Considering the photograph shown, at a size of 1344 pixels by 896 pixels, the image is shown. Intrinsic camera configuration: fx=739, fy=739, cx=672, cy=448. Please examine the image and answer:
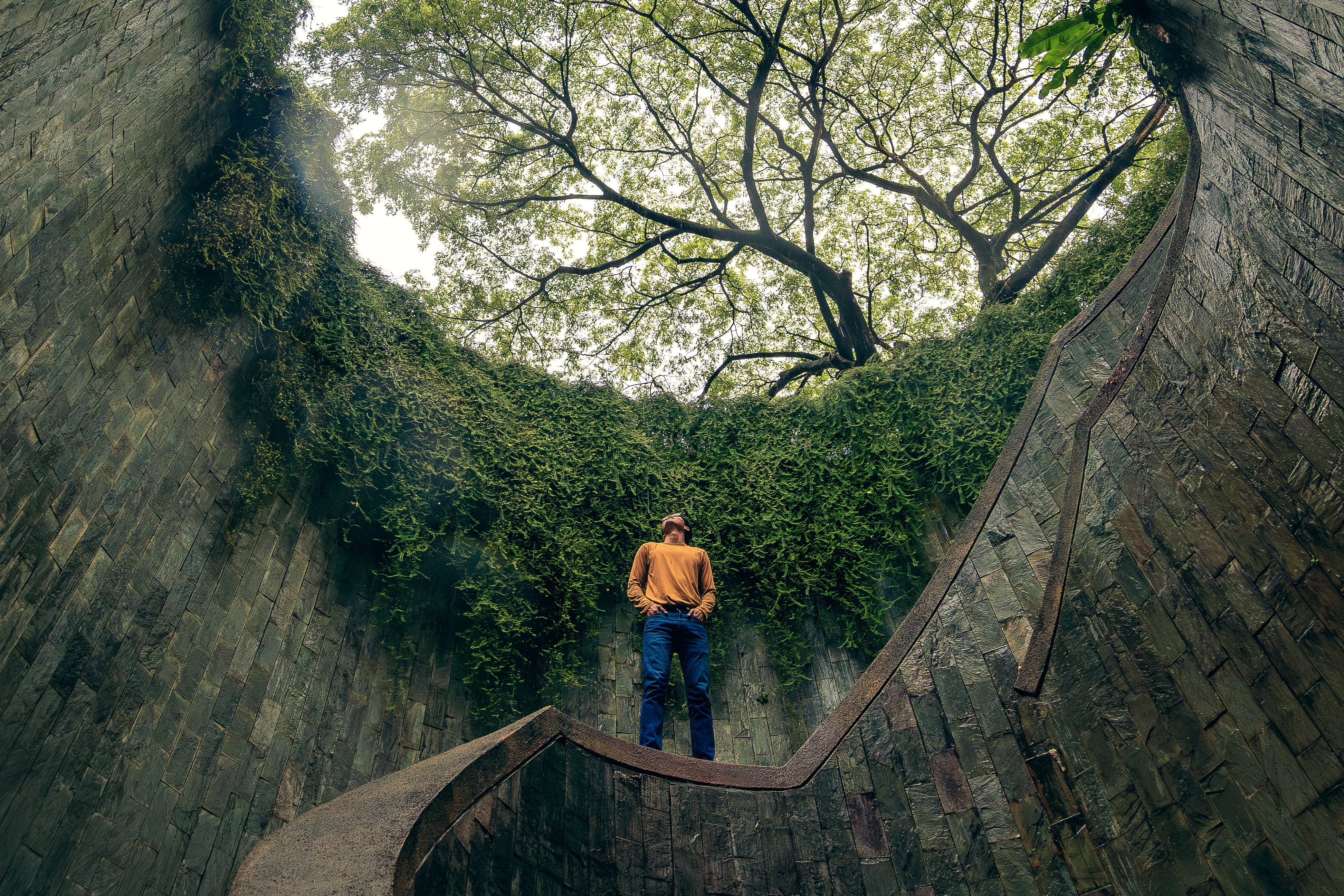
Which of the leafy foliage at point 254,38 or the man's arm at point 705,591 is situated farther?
the man's arm at point 705,591

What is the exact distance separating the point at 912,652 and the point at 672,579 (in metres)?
1.77

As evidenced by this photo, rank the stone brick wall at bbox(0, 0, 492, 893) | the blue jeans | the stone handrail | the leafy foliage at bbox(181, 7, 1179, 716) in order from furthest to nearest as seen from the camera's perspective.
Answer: the leafy foliage at bbox(181, 7, 1179, 716) < the blue jeans < the stone brick wall at bbox(0, 0, 492, 893) < the stone handrail

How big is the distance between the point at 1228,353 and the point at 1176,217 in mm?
1406

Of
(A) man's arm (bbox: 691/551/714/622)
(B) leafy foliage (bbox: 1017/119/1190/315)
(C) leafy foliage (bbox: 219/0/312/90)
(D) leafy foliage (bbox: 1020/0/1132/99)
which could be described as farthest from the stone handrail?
(C) leafy foliage (bbox: 219/0/312/90)

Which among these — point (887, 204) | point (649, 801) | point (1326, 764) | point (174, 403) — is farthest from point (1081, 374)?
point (887, 204)

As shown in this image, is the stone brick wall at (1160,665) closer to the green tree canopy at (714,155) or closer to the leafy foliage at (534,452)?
the leafy foliage at (534,452)

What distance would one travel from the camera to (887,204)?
14000 mm

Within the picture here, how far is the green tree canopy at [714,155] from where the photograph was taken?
10633 millimetres

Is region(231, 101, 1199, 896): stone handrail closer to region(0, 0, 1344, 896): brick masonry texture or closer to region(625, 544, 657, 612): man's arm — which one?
region(0, 0, 1344, 896): brick masonry texture

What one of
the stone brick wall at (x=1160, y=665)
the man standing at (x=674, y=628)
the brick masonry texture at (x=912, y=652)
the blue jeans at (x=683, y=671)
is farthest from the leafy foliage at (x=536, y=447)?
the stone brick wall at (x=1160, y=665)

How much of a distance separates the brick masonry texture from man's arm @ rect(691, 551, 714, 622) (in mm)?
1438

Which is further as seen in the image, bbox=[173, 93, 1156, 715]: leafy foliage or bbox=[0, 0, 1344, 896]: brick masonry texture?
bbox=[173, 93, 1156, 715]: leafy foliage

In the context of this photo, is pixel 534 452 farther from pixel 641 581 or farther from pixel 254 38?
pixel 254 38

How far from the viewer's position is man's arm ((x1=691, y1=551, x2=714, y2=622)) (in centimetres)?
501
